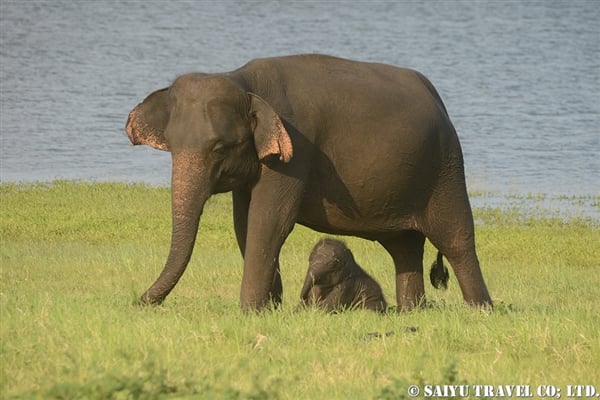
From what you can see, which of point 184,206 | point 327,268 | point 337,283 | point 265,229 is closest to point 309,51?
point 337,283

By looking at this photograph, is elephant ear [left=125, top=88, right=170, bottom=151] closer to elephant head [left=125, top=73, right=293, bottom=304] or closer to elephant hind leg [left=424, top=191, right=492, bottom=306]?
elephant head [left=125, top=73, right=293, bottom=304]

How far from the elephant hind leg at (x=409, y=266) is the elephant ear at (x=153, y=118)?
237 cm

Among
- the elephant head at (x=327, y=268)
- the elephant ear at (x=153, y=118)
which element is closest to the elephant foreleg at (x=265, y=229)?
the elephant ear at (x=153, y=118)

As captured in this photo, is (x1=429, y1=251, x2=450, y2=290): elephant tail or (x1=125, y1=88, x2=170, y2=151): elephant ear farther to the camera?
(x1=429, y1=251, x2=450, y2=290): elephant tail

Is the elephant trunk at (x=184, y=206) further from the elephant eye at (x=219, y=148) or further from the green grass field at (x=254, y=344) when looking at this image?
the green grass field at (x=254, y=344)

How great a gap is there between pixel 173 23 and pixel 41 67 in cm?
1798

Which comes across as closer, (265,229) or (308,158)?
(265,229)

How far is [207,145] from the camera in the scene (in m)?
10.8

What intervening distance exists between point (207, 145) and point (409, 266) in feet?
9.15

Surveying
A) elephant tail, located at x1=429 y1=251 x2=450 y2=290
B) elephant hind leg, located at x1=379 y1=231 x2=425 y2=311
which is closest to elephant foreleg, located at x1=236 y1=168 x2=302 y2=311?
elephant hind leg, located at x1=379 y1=231 x2=425 y2=311

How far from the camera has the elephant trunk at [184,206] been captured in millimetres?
10836

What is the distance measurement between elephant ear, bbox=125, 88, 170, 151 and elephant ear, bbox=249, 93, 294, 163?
3.09ft

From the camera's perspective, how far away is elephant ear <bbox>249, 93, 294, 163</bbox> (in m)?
10.8

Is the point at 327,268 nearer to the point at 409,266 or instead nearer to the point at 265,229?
the point at 409,266
